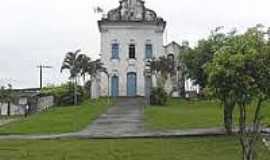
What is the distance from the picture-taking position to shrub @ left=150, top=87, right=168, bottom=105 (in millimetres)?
60097

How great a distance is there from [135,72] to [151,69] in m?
5.15

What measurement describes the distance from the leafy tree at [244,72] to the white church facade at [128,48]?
52.0 m

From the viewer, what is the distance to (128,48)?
235 ft

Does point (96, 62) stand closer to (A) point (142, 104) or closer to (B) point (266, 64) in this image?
(A) point (142, 104)

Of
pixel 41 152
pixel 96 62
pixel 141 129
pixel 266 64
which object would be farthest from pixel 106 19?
pixel 266 64

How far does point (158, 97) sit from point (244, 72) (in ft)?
140

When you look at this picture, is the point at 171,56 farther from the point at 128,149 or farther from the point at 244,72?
the point at 244,72

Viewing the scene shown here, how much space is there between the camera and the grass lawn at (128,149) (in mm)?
21969

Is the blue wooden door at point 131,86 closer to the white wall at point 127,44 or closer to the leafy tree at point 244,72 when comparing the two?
the white wall at point 127,44

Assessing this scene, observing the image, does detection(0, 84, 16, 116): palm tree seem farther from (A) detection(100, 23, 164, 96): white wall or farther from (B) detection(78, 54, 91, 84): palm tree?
(B) detection(78, 54, 91, 84): palm tree

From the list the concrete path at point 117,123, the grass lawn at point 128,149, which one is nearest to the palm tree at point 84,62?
the concrete path at point 117,123

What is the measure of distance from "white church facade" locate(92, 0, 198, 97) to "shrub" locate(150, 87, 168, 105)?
9872mm

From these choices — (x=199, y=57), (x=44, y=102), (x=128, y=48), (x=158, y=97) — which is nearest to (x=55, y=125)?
(x=199, y=57)

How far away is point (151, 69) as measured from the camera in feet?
218
